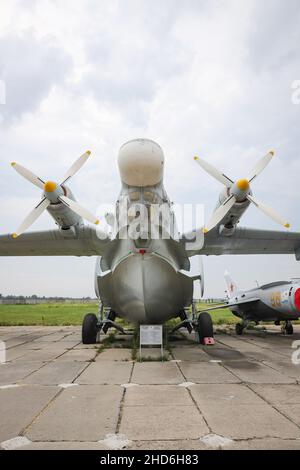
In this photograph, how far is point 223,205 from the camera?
405 inches

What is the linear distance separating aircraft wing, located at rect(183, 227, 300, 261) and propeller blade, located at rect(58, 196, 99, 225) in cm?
472

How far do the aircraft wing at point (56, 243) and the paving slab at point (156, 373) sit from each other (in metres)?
4.85

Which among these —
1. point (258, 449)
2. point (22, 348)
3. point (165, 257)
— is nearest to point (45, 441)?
point (258, 449)

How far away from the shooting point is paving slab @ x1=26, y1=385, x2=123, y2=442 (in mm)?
3670

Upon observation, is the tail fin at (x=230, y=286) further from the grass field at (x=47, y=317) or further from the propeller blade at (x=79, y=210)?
the propeller blade at (x=79, y=210)

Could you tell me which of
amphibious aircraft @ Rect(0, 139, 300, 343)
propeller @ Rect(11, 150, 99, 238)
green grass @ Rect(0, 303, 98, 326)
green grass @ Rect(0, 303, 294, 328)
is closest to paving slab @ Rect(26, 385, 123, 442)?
amphibious aircraft @ Rect(0, 139, 300, 343)

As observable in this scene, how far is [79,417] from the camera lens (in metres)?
4.27

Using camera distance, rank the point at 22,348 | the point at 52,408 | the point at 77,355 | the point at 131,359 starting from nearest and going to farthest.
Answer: the point at 52,408
the point at 131,359
the point at 77,355
the point at 22,348

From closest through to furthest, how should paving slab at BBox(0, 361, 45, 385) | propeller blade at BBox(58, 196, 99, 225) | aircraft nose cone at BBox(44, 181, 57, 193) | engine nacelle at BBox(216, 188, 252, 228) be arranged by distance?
paving slab at BBox(0, 361, 45, 385) → propeller blade at BBox(58, 196, 99, 225) → aircraft nose cone at BBox(44, 181, 57, 193) → engine nacelle at BBox(216, 188, 252, 228)

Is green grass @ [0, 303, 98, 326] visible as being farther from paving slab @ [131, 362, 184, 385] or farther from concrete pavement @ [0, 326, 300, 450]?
paving slab @ [131, 362, 184, 385]

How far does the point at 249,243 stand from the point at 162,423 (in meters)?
12.1

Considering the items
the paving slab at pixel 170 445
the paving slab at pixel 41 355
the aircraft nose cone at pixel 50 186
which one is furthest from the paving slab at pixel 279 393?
the aircraft nose cone at pixel 50 186
